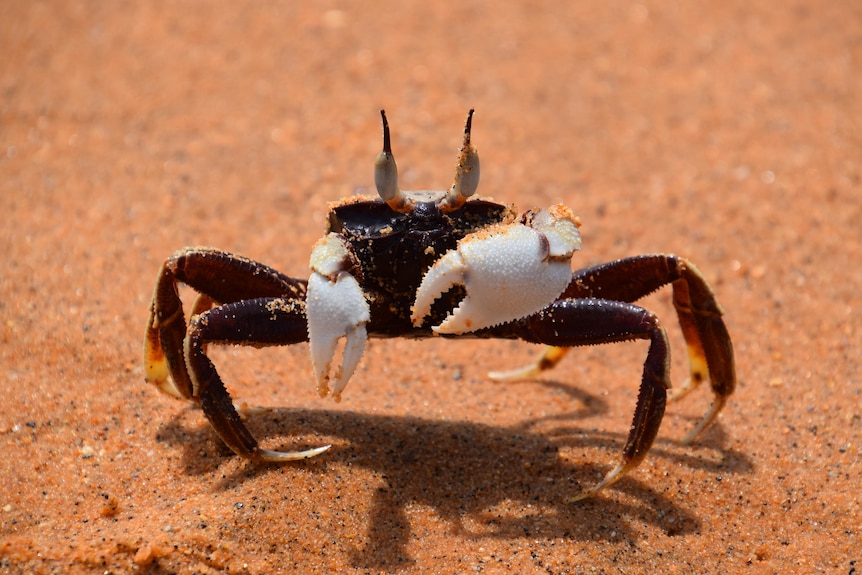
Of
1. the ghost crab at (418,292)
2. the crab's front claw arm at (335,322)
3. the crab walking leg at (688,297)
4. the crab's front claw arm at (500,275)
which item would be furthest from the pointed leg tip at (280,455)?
the crab walking leg at (688,297)

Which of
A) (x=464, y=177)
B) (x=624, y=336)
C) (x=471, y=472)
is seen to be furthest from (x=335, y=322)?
(x=624, y=336)

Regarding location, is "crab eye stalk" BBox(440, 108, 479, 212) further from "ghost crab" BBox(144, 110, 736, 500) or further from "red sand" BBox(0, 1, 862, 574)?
"red sand" BBox(0, 1, 862, 574)

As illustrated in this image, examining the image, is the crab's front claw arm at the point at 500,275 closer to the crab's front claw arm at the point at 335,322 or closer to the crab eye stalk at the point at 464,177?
the crab's front claw arm at the point at 335,322

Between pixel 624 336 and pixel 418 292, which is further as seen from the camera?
pixel 624 336

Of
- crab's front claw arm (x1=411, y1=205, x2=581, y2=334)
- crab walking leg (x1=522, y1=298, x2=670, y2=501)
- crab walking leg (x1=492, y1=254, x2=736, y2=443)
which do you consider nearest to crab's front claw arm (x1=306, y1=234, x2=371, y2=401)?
crab's front claw arm (x1=411, y1=205, x2=581, y2=334)

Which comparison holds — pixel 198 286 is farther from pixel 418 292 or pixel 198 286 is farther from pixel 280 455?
pixel 418 292

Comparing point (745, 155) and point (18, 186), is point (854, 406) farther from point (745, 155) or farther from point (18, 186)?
point (18, 186)
